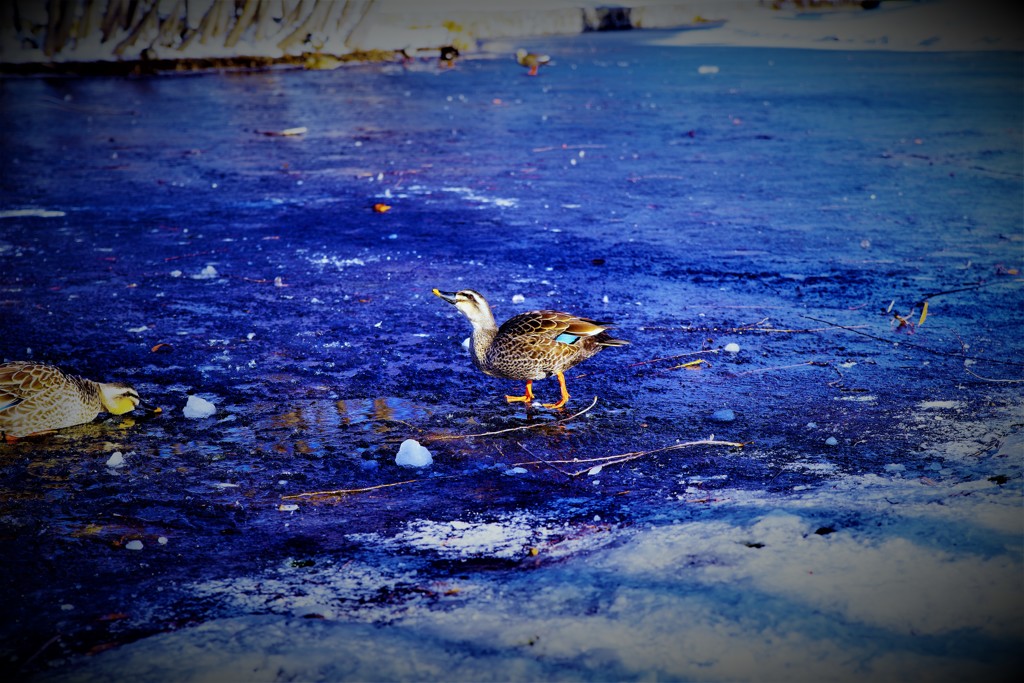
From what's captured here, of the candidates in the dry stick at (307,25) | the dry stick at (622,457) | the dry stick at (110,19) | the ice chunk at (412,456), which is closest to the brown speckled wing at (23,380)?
the ice chunk at (412,456)

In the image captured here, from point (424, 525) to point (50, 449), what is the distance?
2.08 meters

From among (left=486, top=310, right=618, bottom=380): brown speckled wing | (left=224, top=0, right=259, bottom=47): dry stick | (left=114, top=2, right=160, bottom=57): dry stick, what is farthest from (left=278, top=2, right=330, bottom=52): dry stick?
(left=486, top=310, right=618, bottom=380): brown speckled wing

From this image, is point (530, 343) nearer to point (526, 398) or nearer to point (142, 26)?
point (526, 398)

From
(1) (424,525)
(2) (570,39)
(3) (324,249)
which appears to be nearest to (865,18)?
(2) (570,39)

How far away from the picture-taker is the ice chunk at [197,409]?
16.1ft

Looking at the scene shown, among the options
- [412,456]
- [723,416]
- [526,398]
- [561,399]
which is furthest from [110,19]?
[723,416]

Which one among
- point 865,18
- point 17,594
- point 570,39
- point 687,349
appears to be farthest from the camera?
point 570,39

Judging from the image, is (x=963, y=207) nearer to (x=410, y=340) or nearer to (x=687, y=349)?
(x=687, y=349)

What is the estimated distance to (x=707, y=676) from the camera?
2.79 metres

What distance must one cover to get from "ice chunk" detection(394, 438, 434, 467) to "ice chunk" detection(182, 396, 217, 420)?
1.21 m

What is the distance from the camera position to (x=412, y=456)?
4375 millimetres

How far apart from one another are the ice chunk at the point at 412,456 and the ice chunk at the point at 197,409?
1212 mm

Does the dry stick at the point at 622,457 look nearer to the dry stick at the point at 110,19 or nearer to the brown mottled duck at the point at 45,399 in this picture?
the brown mottled duck at the point at 45,399

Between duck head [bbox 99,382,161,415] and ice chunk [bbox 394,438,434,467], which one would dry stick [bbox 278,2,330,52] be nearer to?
duck head [bbox 99,382,161,415]
